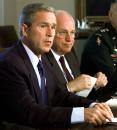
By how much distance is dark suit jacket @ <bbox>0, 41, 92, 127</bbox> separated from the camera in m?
1.67

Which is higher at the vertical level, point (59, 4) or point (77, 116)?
point (59, 4)

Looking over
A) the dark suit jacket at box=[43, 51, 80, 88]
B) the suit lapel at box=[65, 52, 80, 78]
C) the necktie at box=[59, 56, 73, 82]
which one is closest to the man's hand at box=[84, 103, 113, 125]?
the dark suit jacket at box=[43, 51, 80, 88]

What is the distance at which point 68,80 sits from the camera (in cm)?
258

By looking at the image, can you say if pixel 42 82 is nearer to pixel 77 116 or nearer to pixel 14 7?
pixel 77 116

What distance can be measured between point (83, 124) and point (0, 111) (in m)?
0.38

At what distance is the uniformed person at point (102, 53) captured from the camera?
10.1 ft

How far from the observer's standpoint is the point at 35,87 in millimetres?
1846

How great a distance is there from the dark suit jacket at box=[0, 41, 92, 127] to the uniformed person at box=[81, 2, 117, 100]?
1.27 meters

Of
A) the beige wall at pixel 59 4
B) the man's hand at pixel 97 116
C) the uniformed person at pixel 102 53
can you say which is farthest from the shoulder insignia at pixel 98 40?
the beige wall at pixel 59 4

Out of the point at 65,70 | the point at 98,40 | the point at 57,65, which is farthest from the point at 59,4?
the point at 57,65

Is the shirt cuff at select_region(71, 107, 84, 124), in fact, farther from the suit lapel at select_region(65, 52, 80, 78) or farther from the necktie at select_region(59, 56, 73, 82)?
the suit lapel at select_region(65, 52, 80, 78)

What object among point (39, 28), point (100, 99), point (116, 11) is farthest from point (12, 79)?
point (116, 11)

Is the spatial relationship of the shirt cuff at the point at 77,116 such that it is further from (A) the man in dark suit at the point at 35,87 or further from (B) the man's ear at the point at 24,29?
(B) the man's ear at the point at 24,29

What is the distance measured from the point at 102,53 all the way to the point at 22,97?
5.00 ft
